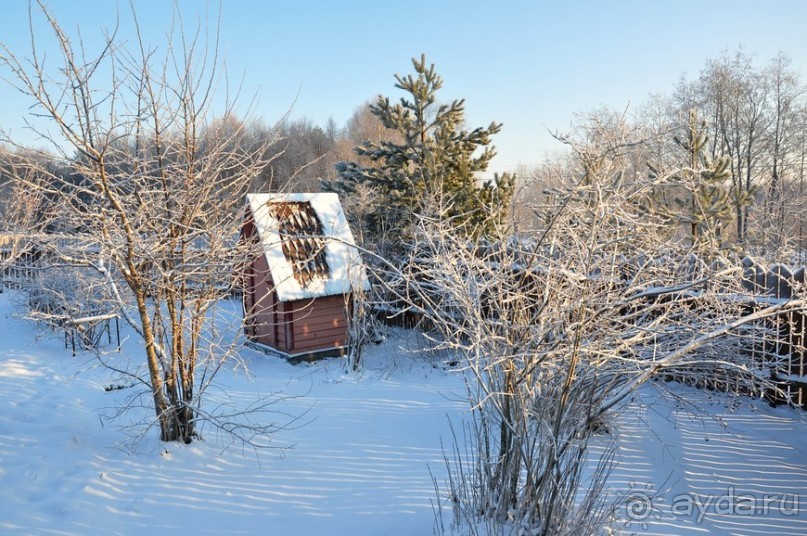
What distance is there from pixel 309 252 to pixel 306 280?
0.59 meters

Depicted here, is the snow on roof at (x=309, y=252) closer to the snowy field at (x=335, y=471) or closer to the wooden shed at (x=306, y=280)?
the wooden shed at (x=306, y=280)

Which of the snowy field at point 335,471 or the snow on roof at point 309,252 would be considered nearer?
the snowy field at point 335,471

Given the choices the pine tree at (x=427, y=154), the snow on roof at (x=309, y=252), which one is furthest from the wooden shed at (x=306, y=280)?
the pine tree at (x=427, y=154)

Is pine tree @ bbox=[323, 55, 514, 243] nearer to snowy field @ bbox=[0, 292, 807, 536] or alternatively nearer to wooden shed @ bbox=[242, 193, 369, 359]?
wooden shed @ bbox=[242, 193, 369, 359]

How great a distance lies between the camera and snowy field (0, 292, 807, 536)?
3.82 m

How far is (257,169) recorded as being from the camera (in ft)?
17.5

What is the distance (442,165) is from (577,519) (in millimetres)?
9584

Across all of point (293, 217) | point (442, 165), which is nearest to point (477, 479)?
point (293, 217)

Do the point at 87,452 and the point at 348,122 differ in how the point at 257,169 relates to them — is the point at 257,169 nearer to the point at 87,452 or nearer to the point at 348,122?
the point at 87,452

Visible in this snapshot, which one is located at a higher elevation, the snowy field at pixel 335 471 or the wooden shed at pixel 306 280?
the wooden shed at pixel 306 280

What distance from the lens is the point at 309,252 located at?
9.91m

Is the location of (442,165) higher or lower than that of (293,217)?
higher

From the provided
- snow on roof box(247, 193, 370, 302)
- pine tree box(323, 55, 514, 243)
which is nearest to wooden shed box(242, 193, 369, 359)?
snow on roof box(247, 193, 370, 302)

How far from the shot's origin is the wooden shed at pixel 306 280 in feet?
31.0
